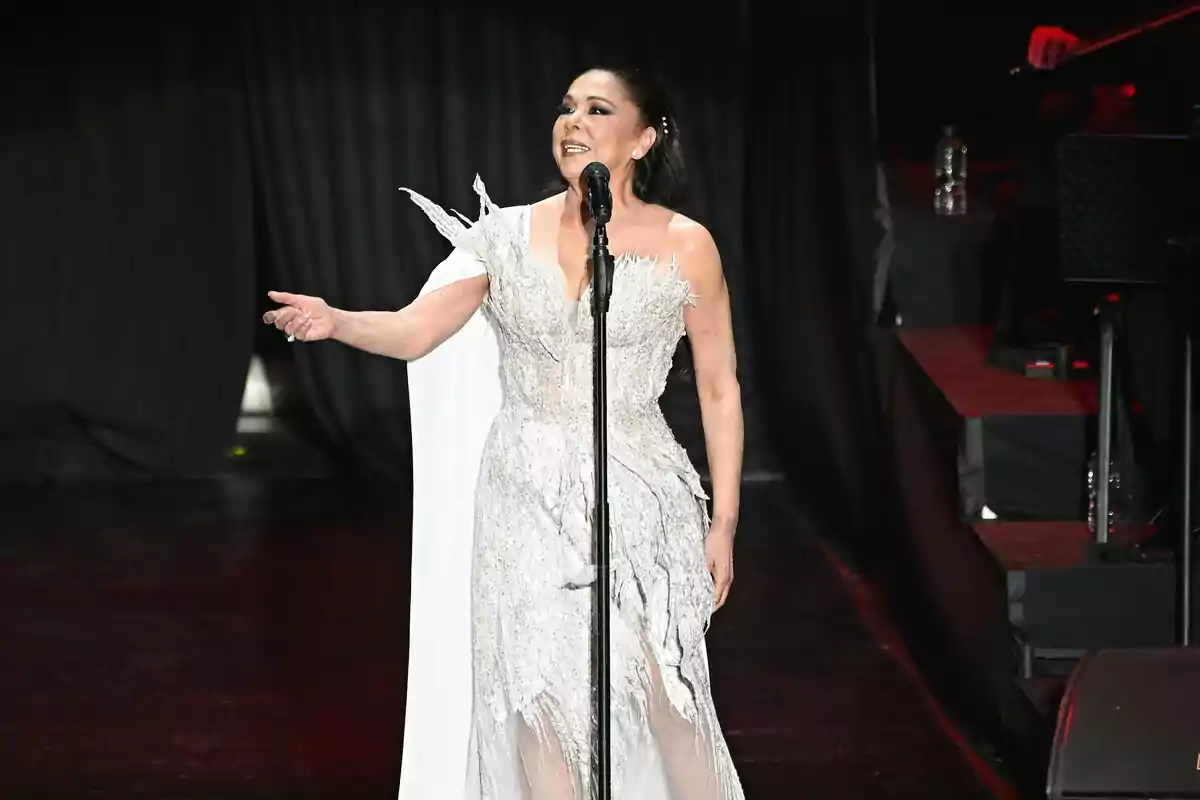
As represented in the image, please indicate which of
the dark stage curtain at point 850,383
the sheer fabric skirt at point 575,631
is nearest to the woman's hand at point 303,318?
the sheer fabric skirt at point 575,631

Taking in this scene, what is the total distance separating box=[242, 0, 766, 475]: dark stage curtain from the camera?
287 inches

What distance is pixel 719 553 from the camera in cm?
259

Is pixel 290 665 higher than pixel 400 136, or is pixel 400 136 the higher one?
pixel 400 136

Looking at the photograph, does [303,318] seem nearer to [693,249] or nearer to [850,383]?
[693,249]

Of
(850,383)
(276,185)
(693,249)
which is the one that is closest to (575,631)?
(693,249)

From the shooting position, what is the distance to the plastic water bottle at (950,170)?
5910 mm

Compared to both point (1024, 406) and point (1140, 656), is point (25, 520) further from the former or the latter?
point (1140, 656)

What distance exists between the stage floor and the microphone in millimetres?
1853

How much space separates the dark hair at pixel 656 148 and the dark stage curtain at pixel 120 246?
533cm

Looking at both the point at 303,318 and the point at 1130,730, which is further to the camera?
the point at 1130,730

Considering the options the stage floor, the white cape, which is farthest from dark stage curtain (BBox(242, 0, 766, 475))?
the white cape

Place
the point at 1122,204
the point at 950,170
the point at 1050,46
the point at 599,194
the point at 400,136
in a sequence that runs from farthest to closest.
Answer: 1. the point at 400,136
2. the point at 950,170
3. the point at 1050,46
4. the point at 1122,204
5. the point at 599,194

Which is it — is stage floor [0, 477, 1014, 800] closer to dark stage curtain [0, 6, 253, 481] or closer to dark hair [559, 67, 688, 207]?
dark stage curtain [0, 6, 253, 481]

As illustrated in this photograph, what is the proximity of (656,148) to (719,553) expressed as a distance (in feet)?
2.20
